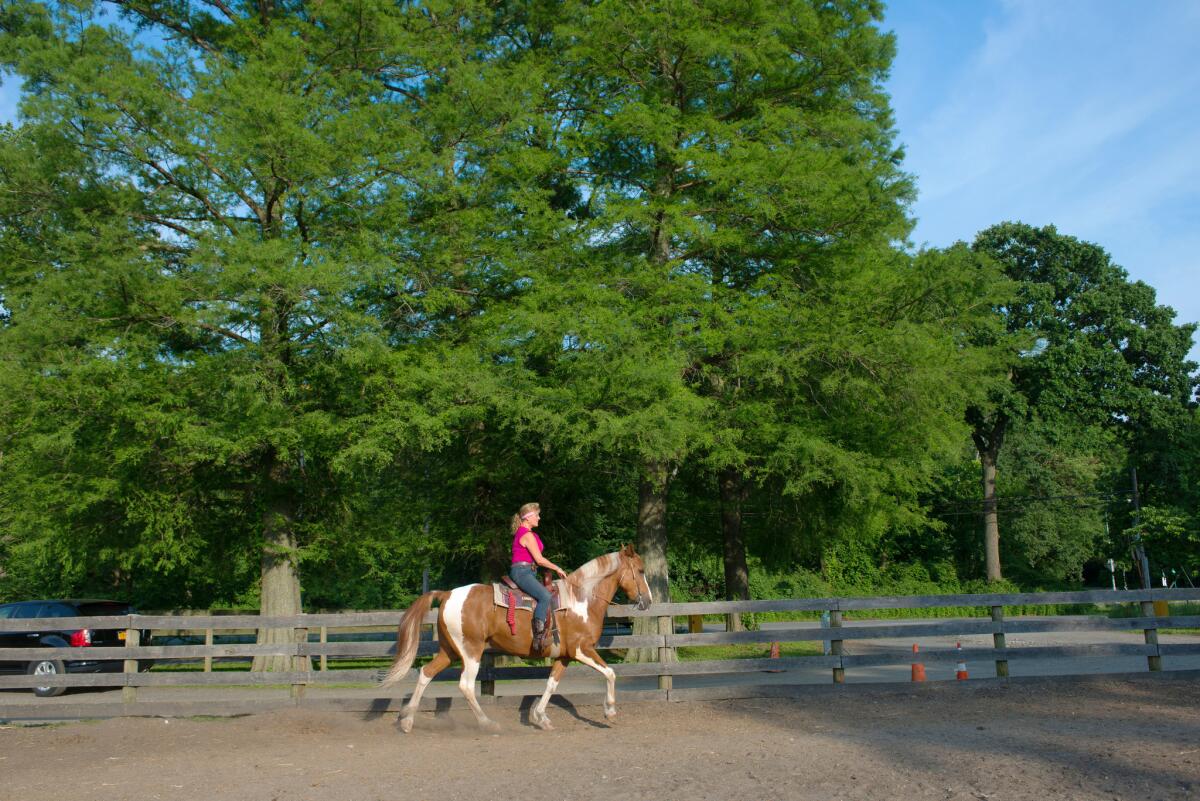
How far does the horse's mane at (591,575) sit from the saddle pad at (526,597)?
89mm

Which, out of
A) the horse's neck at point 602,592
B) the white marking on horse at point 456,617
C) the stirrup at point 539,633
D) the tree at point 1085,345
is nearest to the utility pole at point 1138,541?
the tree at point 1085,345

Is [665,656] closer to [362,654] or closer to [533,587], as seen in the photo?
[533,587]

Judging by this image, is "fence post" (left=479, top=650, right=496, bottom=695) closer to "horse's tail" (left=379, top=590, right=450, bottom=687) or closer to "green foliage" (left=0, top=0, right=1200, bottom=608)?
"horse's tail" (left=379, top=590, right=450, bottom=687)

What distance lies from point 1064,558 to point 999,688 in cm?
4189

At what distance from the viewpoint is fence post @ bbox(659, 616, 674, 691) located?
1114cm

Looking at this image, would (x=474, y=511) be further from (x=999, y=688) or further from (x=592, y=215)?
(x=999, y=688)

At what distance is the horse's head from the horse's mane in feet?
0.32

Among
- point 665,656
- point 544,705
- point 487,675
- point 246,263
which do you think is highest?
point 246,263

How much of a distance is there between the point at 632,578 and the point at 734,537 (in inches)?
539

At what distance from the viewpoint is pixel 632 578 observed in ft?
34.3

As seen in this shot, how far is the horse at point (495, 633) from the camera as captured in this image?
9516mm

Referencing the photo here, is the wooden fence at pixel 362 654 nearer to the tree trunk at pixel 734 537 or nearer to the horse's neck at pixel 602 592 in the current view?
the horse's neck at pixel 602 592

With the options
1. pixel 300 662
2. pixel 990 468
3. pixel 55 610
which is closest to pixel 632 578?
pixel 300 662

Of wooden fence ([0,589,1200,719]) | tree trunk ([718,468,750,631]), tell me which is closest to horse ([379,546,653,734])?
wooden fence ([0,589,1200,719])
